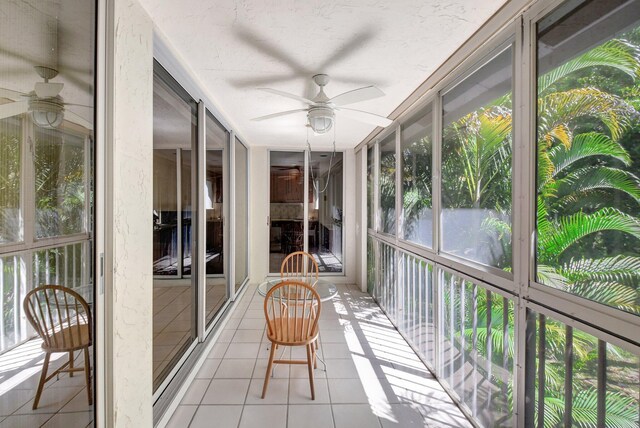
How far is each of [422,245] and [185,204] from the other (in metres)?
2.24

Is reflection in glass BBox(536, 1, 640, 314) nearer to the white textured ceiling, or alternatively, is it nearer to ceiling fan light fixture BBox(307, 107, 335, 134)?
the white textured ceiling

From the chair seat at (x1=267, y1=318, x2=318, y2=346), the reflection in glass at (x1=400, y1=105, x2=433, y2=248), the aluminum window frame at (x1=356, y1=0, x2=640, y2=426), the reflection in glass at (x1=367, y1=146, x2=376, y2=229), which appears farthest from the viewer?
the reflection in glass at (x1=367, y1=146, x2=376, y2=229)

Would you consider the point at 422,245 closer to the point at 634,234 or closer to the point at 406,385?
the point at 406,385

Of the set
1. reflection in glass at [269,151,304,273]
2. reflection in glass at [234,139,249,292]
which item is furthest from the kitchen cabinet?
reflection in glass at [234,139,249,292]

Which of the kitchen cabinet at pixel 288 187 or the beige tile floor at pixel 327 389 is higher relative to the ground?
the kitchen cabinet at pixel 288 187

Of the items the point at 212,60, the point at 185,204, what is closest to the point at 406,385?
the point at 185,204

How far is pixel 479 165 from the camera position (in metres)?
1.84

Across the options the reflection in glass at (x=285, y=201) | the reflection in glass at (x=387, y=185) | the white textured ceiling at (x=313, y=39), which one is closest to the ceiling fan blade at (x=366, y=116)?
the white textured ceiling at (x=313, y=39)

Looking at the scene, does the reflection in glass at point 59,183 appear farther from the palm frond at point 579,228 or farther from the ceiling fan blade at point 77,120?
the palm frond at point 579,228

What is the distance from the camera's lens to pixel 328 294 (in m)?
2.63

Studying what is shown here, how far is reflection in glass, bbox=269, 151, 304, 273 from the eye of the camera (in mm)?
5168

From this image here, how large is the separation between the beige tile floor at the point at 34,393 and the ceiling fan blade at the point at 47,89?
83 centimetres

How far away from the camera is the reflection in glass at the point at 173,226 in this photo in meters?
2.19

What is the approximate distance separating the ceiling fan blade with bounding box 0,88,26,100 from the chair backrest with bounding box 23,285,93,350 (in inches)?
24.2
